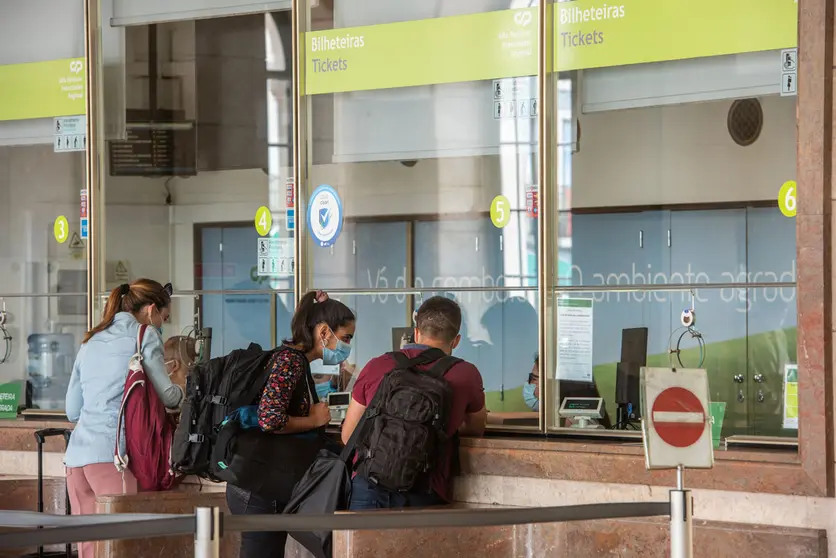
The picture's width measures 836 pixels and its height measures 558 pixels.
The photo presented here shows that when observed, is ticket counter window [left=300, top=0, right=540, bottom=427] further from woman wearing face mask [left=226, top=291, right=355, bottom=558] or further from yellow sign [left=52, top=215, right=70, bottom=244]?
yellow sign [left=52, top=215, right=70, bottom=244]

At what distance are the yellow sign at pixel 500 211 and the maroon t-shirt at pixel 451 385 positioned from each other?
6.75 feet

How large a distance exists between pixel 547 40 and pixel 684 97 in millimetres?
761

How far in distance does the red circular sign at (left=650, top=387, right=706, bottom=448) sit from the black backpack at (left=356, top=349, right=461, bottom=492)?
1305 mm

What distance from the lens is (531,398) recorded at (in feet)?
18.8

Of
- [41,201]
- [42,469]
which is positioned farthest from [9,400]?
[41,201]

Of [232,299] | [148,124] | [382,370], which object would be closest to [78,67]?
[148,124]

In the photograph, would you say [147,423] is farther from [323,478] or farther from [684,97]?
[684,97]

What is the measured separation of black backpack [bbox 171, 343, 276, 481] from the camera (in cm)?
498

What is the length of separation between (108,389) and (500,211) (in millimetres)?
2586

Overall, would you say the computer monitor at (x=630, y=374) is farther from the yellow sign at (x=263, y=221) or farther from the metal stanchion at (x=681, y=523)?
the yellow sign at (x=263, y=221)

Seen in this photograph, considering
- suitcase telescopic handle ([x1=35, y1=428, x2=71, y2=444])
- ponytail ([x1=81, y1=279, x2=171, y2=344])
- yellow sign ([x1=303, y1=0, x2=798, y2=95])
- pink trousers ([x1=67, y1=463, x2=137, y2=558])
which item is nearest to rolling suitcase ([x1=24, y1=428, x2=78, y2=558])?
suitcase telescopic handle ([x1=35, y1=428, x2=71, y2=444])

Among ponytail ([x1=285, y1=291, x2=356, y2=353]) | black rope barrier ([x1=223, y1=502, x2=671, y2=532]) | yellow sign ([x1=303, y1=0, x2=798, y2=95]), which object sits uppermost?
yellow sign ([x1=303, y1=0, x2=798, y2=95])

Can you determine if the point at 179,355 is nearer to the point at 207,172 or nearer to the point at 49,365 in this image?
the point at 49,365

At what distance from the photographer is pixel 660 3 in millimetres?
5637
